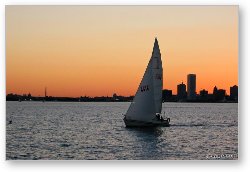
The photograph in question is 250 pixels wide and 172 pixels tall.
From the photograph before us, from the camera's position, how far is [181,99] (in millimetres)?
14484

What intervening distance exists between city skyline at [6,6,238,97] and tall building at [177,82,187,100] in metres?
0.39

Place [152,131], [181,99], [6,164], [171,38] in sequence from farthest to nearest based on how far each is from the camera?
[152,131] < [181,99] < [171,38] < [6,164]

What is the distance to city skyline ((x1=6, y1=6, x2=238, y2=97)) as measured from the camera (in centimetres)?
1216

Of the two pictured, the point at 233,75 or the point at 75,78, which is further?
the point at 75,78

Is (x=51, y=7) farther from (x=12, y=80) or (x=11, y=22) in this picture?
(x=12, y=80)

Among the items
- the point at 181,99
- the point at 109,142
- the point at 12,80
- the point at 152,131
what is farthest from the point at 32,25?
the point at 152,131

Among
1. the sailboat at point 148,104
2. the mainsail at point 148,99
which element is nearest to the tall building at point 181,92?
the mainsail at point 148,99

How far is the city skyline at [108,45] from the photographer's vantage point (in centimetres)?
1216

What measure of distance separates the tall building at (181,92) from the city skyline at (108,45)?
1.26 ft

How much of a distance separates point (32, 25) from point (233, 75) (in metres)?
4.48

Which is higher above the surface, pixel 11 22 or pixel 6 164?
pixel 11 22

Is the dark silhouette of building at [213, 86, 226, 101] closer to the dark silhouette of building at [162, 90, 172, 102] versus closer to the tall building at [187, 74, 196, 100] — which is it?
the tall building at [187, 74, 196, 100]

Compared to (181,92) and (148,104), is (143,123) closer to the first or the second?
(148,104)

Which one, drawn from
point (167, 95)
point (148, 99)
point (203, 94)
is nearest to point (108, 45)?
point (203, 94)
